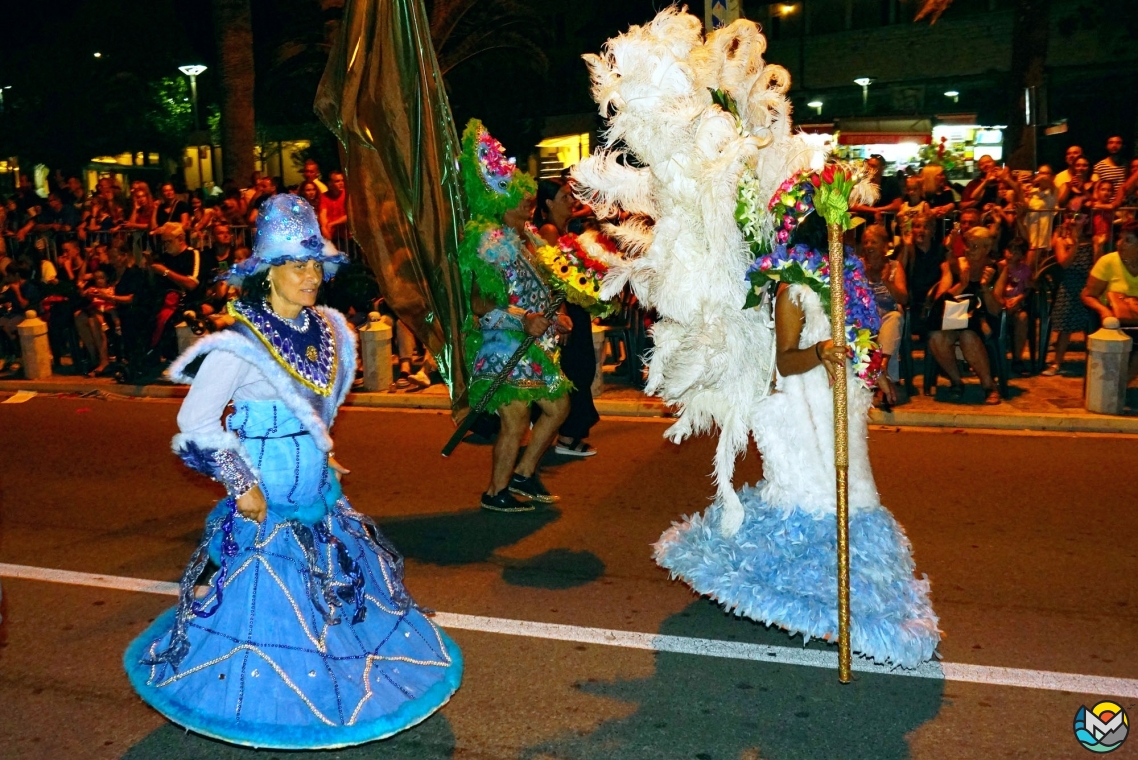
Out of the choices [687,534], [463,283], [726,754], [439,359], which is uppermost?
[463,283]

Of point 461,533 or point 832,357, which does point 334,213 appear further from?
point 832,357

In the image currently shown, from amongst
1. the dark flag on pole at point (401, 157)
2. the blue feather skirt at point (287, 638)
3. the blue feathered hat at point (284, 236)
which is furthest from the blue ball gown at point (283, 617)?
the dark flag on pole at point (401, 157)

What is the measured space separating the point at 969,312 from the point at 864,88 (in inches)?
824

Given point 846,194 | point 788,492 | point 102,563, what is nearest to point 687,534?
point 788,492

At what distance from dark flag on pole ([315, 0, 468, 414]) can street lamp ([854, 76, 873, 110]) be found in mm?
25656

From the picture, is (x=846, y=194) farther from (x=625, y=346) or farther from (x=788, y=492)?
(x=625, y=346)

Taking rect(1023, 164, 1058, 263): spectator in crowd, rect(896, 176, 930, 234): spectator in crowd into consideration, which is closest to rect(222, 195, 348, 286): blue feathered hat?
rect(896, 176, 930, 234): spectator in crowd

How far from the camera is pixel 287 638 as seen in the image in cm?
400

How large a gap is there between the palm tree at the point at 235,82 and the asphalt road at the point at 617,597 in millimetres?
9580

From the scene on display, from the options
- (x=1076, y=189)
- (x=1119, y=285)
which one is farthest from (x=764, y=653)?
(x=1076, y=189)

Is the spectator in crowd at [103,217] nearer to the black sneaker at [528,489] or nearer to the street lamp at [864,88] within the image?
the black sneaker at [528,489]

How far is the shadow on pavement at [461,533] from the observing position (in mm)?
6625

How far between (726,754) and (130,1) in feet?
96.9

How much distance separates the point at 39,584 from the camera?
6.29m
